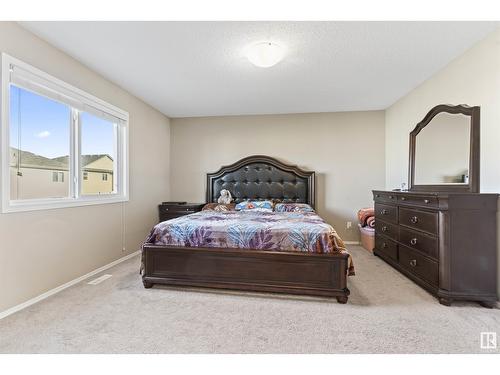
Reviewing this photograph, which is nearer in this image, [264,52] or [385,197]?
[264,52]

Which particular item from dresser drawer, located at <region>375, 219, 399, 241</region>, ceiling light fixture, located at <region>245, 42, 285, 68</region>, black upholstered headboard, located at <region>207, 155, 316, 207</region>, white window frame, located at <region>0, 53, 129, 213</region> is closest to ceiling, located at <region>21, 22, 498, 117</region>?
ceiling light fixture, located at <region>245, 42, 285, 68</region>

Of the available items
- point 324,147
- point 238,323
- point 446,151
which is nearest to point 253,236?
point 238,323

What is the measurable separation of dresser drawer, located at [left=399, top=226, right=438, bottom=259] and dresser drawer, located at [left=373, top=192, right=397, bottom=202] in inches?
15.0

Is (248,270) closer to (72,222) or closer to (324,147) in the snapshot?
(72,222)

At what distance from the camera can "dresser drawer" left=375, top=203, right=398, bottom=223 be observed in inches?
118

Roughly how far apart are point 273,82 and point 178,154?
2509 millimetres

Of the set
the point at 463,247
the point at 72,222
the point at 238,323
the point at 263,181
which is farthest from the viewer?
the point at 263,181

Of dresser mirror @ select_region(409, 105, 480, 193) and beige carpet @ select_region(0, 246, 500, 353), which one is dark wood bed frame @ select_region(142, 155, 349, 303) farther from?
dresser mirror @ select_region(409, 105, 480, 193)

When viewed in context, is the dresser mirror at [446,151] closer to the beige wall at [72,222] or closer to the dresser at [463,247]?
the dresser at [463,247]

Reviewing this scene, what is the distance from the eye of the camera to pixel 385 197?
3.21 m

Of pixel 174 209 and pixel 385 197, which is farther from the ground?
pixel 385 197

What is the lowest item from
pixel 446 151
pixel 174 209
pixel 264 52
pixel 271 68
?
pixel 174 209

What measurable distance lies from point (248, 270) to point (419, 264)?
1.76 metres
